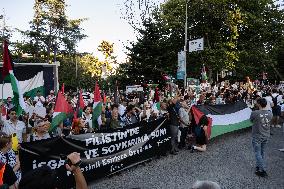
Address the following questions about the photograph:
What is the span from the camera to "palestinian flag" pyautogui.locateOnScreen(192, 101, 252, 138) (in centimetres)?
1302

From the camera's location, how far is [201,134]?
11.8 meters

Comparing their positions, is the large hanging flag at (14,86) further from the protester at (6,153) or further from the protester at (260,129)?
the protester at (260,129)

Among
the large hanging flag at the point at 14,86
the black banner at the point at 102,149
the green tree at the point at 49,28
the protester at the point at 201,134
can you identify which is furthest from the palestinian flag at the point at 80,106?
the green tree at the point at 49,28

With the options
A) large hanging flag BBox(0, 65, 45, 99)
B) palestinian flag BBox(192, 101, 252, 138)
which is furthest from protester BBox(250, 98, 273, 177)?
large hanging flag BBox(0, 65, 45, 99)

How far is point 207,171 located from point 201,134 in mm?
2740

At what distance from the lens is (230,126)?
1454cm

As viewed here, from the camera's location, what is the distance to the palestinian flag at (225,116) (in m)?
13.0

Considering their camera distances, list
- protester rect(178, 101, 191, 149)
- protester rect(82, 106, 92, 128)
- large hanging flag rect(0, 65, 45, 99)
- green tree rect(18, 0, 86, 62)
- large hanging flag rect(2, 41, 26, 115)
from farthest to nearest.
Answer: green tree rect(18, 0, 86, 62)
large hanging flag rect(0, 65, 45, 99)
protester rect(178, 101, 191, 149)
protester rect(82, 106, 92, 128)
large hanging flag rect(2, 41, 26, 115)

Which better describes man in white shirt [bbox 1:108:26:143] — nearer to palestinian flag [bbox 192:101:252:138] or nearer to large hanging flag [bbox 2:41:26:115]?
large hanging flag [bbox 2:41:26:115]

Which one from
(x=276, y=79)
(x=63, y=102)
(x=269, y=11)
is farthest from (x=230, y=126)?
(x=276, y=79)

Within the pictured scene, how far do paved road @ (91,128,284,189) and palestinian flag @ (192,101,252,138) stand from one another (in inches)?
51.3

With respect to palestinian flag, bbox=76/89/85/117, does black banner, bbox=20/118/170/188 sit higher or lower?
lower

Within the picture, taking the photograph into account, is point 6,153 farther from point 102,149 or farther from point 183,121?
point 183,121

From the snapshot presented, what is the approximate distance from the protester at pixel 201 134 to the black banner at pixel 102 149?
1.16 m
